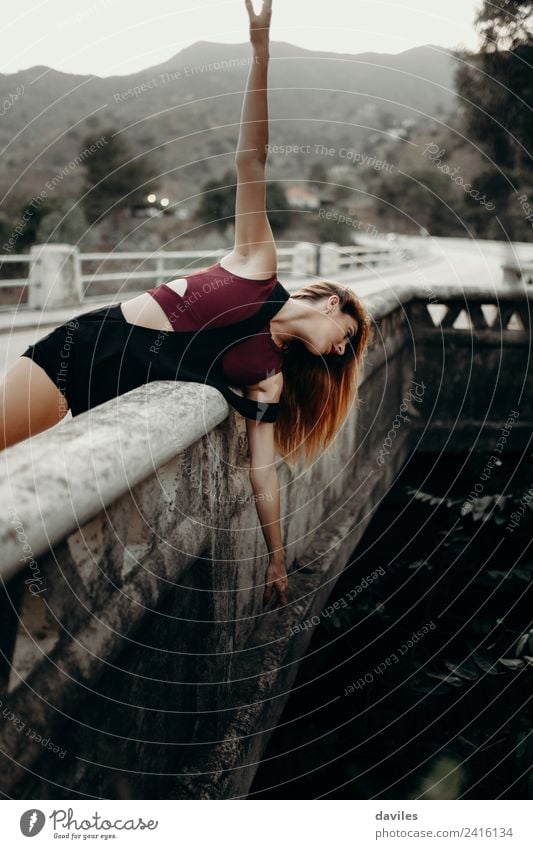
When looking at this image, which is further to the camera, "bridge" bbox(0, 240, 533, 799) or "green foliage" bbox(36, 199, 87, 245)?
"green foliage" bbox(36, 199, 87, 245)

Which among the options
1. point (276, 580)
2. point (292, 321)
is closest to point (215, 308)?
point (292, 321)

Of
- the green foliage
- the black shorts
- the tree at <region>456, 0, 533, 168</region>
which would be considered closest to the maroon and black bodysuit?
the black shorts

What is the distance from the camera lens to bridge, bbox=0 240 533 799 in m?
0.87

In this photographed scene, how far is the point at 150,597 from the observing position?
3.89 ft

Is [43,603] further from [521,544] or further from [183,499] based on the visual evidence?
[521,544]

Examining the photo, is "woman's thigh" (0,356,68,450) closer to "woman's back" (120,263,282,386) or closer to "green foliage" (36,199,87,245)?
"woman's back" (120,263,282,386)

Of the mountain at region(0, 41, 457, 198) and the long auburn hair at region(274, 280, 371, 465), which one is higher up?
the mountain at region(0, 41, 457, 198)

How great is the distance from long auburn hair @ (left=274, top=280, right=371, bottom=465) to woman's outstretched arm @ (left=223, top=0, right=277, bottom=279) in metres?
0.15

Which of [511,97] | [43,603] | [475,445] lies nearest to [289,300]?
[43,603]

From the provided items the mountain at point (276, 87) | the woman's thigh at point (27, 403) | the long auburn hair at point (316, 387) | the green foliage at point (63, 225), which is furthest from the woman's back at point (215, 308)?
the green foliage at point (63, 225)

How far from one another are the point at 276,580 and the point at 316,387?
0.55 metres

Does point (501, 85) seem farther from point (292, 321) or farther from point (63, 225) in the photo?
point (63, 225)

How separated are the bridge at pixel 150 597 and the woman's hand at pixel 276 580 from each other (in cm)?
4

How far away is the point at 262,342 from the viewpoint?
1.83 meters
